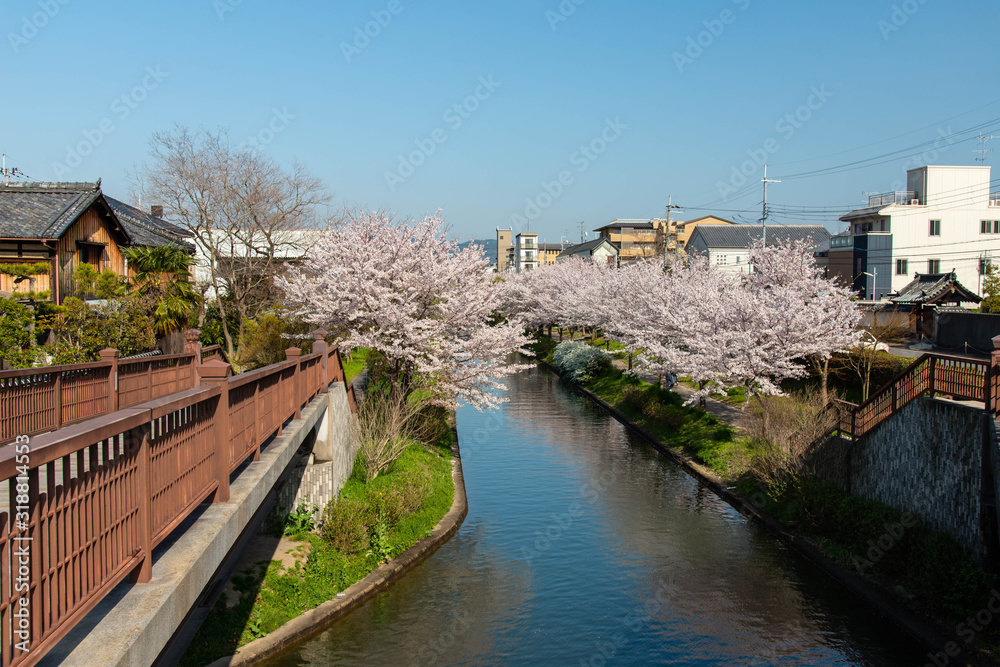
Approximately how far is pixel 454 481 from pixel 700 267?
34.1 m

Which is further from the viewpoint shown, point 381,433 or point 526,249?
point 526,249

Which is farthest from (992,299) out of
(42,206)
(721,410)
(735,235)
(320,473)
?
(735,235)

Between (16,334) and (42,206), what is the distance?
10.1m

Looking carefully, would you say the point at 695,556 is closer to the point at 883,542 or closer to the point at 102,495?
the point at 883,542

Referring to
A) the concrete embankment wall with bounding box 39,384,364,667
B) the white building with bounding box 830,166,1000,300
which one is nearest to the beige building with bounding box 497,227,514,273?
the white building with bounding box 830,166,1000,300

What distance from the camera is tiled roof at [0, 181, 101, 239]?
25.0 meters

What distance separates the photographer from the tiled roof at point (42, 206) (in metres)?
25.0

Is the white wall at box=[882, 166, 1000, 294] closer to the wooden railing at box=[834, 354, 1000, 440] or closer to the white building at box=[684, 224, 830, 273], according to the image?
the white building at box=[684, 224, 830, 273]

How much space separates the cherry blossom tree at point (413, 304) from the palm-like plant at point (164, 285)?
4221 millimetres

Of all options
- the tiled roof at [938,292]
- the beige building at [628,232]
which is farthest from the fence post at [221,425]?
the beige building at [628,232]

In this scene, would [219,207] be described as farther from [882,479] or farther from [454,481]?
[882,479]

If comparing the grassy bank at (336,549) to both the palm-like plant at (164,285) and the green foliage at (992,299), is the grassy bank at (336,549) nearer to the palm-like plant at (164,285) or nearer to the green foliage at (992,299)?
the palm-like plant at (164,285)

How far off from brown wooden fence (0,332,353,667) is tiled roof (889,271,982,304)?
40.8 m

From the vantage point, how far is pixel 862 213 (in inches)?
2276
